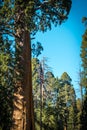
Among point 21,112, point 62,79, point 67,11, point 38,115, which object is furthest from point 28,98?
point 62,79

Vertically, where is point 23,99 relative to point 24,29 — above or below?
below

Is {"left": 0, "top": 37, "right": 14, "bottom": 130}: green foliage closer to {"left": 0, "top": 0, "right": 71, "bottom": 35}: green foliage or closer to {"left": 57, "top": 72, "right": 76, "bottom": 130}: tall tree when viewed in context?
{"left": 0, "top": 0, "right": 71, "bottom": 35}: green foliage

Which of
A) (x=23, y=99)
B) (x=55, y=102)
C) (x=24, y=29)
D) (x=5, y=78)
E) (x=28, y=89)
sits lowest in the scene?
(x=23, y=99)

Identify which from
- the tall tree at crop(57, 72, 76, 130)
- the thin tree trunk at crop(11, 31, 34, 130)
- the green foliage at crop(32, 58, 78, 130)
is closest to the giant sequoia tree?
the thin tree trunk at crop(11, 31, 34, 130)

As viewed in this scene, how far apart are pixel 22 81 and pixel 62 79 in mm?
48562

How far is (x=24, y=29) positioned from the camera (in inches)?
397

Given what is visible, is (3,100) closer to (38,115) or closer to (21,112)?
(21,112)

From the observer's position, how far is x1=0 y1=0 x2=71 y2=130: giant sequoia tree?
927 cm

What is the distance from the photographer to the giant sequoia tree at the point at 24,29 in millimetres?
9266

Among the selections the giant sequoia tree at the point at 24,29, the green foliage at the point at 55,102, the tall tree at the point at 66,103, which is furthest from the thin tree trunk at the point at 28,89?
the tall tree at the point at 66,103

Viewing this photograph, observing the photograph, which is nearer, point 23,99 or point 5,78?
point 23,99

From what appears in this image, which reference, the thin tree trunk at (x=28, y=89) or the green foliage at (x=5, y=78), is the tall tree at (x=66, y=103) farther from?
the thin tree trunk at (x=28, y=89)

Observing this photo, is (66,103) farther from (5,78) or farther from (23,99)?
(23,99)

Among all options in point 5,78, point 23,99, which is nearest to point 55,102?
point 5,78
